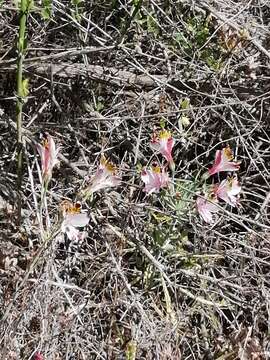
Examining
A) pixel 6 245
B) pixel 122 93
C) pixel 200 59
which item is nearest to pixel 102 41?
pixel 122 93

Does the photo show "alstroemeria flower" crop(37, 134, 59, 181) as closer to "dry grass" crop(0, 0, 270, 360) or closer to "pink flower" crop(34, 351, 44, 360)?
"dry grass" crop(0, 0, 270, 360)

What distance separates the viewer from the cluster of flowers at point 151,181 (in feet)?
6.70

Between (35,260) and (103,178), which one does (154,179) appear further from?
(35,260)

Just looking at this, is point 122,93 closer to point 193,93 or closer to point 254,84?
point 193,93

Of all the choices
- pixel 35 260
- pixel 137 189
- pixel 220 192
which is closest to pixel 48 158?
pixel 35 260

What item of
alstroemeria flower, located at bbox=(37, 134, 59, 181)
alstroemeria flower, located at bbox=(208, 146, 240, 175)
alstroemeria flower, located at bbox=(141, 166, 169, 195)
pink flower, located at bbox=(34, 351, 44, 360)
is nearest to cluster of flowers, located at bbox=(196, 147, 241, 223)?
alstroemeria flower, located at bbox=(208, 146, 240, 175)

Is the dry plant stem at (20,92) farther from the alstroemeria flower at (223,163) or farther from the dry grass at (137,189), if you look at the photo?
the alstroemeria flower at (223,163)

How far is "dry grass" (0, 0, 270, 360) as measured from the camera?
6.99ft

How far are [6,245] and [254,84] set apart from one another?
101 centimetres

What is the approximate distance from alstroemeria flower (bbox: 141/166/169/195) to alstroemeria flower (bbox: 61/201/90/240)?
208 millimetres

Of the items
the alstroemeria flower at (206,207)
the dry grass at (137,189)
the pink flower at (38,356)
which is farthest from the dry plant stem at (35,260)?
the alstroemeria flower at (206,207)

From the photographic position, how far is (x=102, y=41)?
2.43m

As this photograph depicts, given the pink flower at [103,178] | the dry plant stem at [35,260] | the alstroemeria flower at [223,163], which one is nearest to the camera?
the dry plant stem at [35,260]

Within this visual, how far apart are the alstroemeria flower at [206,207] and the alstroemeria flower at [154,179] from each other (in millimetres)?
114
